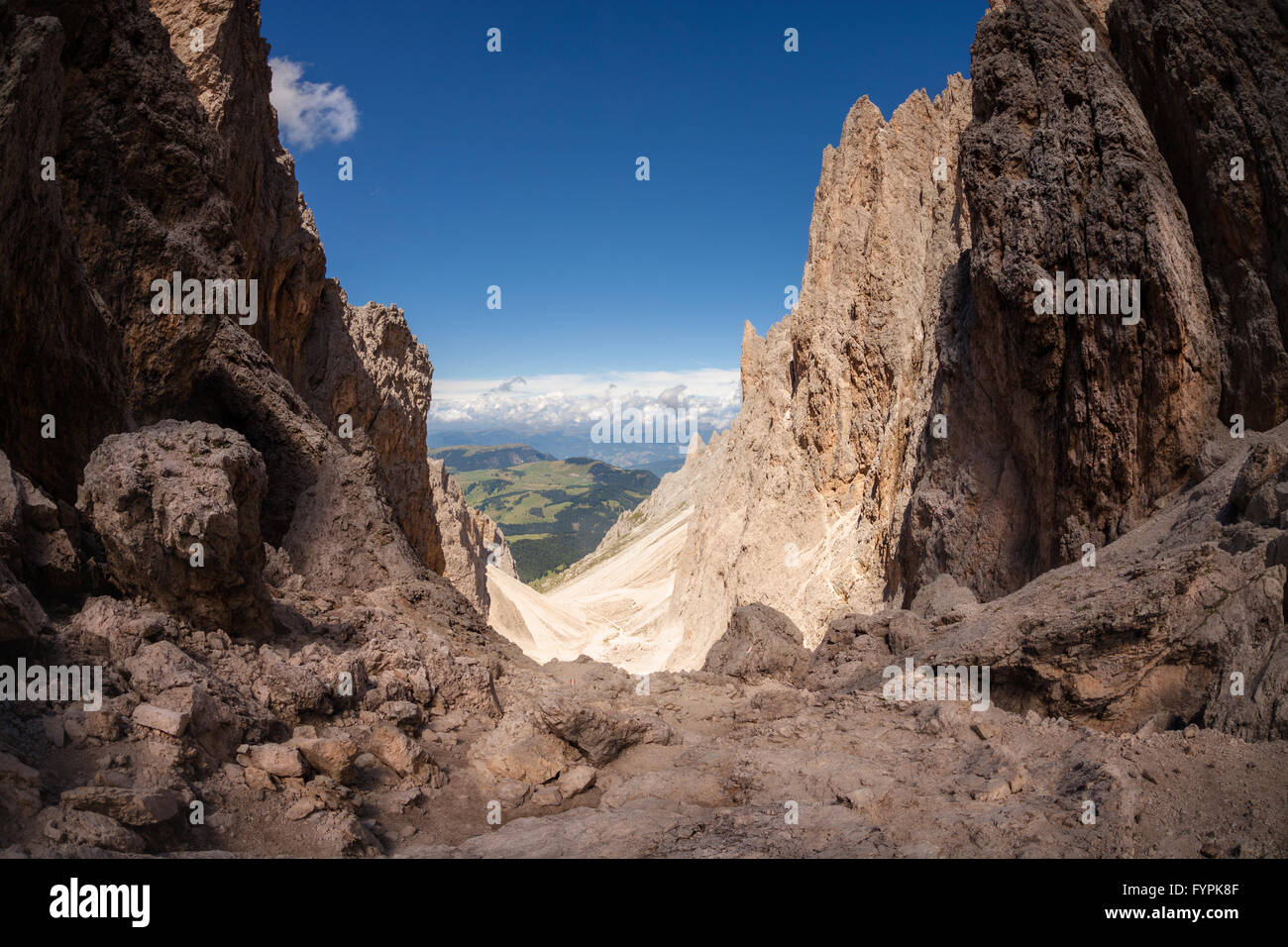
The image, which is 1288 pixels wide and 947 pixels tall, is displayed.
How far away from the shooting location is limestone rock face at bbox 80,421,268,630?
6402 millimetres

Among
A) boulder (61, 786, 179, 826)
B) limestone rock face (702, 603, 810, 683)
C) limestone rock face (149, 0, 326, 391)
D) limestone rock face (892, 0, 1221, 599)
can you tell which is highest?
limestone rock face (149, 0, 326, 391)

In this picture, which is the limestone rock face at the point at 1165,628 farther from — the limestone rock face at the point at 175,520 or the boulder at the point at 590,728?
the limestone rock face at the point at 175,520

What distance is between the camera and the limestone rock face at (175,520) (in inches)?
252

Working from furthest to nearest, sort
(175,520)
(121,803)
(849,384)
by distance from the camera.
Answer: (849,384) < (175,520) < (121,803)

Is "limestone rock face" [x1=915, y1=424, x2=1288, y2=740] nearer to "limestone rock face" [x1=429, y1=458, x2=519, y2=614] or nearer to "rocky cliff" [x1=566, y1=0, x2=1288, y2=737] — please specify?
"rocky cliff" [x1=566, y1=0, x2=1288, y2=737]

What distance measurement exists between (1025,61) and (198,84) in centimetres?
1709

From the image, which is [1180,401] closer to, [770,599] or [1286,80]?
[1286,80]

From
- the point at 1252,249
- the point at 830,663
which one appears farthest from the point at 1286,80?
the point at 830,663

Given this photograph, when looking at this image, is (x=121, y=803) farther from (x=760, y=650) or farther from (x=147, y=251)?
(x=760, y=650)

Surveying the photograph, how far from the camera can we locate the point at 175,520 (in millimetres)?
6480

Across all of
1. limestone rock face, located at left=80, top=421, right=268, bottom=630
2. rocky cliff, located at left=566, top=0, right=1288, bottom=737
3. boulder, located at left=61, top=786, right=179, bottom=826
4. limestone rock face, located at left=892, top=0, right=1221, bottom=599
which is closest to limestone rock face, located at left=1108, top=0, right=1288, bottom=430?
rocky cliff, located at left=566, top=0, right=1288, bottom=737

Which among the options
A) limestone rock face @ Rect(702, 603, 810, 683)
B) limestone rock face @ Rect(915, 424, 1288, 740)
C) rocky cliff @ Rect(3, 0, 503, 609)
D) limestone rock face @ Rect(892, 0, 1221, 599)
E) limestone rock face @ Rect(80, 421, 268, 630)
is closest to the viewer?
limestone rock face @ Rect(80, 421, 268, 630)

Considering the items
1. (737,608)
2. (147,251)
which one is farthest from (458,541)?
(147,251)

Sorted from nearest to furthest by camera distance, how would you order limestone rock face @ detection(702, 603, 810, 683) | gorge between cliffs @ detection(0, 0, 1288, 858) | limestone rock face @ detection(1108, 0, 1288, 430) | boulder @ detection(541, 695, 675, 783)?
1. gorge between cliffs @ detection(0, 0, 1288, 858)
2. boulder @ detection(541, 695, 675, 783)
3. limestone rock face @ detection(1108, 0, 1288, 430)
4. limestone rock face @ detection(702, 603, 810, 683)
